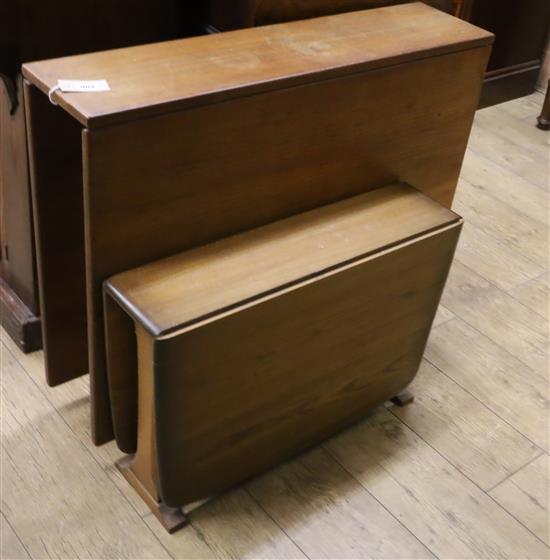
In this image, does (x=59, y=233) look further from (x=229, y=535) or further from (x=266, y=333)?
(x=229, y=535)

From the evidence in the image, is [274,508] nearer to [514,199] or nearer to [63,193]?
[63,193]

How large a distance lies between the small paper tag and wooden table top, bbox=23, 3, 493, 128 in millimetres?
11

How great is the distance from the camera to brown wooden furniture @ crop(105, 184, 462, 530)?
1.26 meters

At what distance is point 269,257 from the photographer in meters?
1.36

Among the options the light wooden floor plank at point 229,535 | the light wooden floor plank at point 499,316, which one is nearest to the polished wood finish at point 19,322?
the light wooden floor plank at point 229,535

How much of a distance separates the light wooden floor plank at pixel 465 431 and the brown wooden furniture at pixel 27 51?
33.2 inches

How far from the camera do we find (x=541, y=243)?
7.79ft

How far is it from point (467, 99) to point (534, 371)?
0.67 meters

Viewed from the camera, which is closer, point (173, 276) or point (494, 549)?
point (173, 276)

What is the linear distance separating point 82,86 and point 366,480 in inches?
36.0

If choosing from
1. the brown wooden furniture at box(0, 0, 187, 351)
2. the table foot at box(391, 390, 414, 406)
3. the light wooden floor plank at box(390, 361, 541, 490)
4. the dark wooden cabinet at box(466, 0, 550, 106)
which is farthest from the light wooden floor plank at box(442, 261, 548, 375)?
the dark wooden cabinet at box(466, 0, 550, 106)

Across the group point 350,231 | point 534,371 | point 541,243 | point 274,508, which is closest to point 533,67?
point 541,243

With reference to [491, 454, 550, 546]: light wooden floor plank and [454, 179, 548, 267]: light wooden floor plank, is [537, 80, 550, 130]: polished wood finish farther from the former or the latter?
[491, 454, 550, 546]: light wooden floor plank

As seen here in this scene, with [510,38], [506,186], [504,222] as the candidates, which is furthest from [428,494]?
[510,38]
